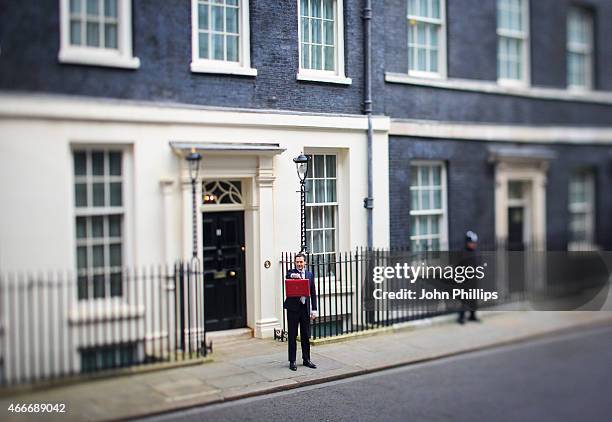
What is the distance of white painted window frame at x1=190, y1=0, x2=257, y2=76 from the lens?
7535 millimetres

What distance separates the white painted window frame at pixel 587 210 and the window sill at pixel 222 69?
27.4 ft

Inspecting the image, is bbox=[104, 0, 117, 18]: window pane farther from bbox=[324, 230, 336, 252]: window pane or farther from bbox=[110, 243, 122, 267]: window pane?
bbox=[324, 230, 336, 252]: window pane

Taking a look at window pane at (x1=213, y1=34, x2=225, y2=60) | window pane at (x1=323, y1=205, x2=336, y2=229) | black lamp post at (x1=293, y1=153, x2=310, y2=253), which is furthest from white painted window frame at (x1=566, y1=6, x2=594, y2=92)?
window pane at (x1=213, y1=34, x2=225, y2=60)

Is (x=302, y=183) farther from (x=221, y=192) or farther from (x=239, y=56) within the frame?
(x=239, y=56)

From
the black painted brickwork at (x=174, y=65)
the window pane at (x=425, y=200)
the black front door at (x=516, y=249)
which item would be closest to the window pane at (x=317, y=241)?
the black painted brickwork at (x=174, y=65)

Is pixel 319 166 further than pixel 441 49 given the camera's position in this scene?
No

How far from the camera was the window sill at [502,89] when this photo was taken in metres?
9.61

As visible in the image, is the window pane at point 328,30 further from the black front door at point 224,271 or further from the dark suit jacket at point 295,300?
the dark suit jacket at point 295,300

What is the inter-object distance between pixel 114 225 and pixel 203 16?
2.66 meters

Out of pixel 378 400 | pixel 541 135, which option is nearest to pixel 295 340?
pixel 378 400

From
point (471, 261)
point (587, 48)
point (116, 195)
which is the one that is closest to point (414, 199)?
point (471, 261)

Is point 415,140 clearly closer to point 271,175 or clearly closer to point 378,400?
point 271,175

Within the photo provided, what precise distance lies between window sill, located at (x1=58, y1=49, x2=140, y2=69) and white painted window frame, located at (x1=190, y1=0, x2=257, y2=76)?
→ 2.72ft

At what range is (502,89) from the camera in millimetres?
11867
